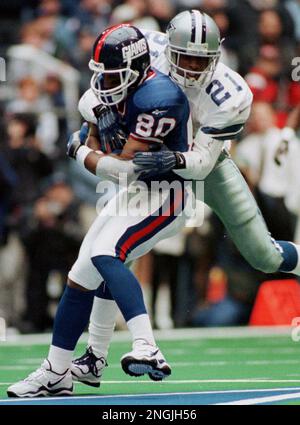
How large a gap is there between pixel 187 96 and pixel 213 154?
12.3 inches

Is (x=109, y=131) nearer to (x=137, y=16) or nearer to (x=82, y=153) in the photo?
(x=82, y=153)

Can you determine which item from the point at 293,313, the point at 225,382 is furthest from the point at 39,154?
the point at 225,382

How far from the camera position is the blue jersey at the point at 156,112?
5.96 meters

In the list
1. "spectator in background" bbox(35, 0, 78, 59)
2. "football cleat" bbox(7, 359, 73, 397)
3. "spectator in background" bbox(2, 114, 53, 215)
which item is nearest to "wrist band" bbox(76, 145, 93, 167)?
"football cleat" bbox(7, 359, 73, 397)

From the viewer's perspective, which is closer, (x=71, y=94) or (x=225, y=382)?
(x=225, y=382)

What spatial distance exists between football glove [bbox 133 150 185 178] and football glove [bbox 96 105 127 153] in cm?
22

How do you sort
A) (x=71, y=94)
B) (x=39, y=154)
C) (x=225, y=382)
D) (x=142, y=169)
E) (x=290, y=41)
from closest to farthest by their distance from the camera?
(x=142, y=169)
(x=225, y=382)
(x=39, y=154)
(x=71, y=94)
(x=290, y=41)

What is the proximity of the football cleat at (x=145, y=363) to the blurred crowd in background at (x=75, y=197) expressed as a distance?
4.41m

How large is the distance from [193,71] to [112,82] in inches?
17.8

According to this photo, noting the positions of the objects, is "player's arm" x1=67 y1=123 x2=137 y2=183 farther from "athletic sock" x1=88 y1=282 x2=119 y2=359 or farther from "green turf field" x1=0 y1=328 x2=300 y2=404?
"green turf field" x1=0 y1=328 x2=300 y2=404

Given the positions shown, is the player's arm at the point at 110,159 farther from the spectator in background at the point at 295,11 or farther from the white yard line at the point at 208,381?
the spectator in background at the point at 295,11

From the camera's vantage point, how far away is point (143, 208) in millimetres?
6109

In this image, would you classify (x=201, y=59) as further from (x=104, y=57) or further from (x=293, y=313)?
(x=293, y=313)

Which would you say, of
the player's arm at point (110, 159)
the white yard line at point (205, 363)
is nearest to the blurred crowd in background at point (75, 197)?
the white yard line at point (205, 363)
